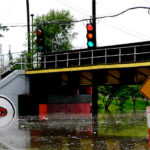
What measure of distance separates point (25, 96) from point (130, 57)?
9.27 m

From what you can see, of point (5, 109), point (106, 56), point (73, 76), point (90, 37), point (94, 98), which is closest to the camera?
point (5, 109)

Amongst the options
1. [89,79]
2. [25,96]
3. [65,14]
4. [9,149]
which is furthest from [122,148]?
[65,14]

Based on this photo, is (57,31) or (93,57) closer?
(93,57)

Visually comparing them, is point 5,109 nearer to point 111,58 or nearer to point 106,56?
point 106,56

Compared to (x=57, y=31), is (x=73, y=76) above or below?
below

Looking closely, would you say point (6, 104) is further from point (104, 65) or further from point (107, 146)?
point (104, 65)

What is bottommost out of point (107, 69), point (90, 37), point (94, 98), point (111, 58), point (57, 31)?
point (94, 98)

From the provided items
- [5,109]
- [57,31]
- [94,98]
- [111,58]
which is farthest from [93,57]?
[57,31]

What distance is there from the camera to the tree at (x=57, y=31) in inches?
2335

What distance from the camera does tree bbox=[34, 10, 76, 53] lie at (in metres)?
59.3

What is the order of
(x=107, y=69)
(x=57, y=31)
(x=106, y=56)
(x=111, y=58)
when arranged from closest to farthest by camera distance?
(x=107, y=69) < (x=106, y=56) < (x=111, y=58) < (x=57, y=31)

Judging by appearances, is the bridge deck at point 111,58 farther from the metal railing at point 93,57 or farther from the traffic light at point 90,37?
the traffic light at point 90,37

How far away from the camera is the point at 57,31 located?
60500 millimetres

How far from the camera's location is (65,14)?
209 ft
